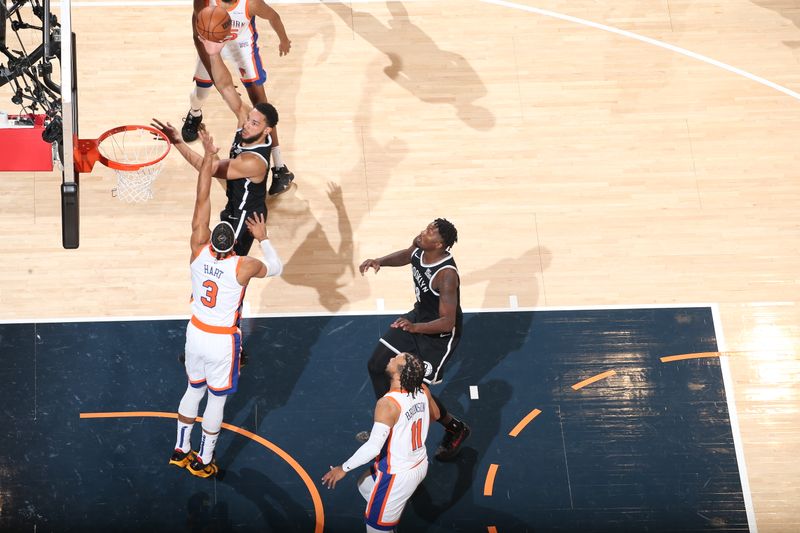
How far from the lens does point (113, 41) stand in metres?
10.3

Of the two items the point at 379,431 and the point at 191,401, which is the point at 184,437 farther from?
the point at 379,431

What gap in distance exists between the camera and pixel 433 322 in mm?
7582

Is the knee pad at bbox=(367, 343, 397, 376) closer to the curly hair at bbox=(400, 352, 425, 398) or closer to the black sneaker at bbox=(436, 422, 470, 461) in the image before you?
the black sneaker at bbox=(436, 422, 470, 461)

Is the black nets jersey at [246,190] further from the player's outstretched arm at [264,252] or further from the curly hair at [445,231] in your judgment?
the curly hair at [445,231]

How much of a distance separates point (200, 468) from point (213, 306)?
154 cm

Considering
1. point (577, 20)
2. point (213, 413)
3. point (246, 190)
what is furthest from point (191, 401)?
point (577, 20)

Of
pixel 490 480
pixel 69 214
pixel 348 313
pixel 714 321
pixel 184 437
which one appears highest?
pixel 69 214

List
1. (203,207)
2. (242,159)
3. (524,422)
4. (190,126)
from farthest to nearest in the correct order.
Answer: (190,126)
(524,422)
(242,159)
(203,207)

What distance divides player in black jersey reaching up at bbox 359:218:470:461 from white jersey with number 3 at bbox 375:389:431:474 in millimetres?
825

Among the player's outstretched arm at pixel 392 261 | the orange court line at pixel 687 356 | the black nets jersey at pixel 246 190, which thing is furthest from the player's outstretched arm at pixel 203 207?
the orange court line at pixel 687 356

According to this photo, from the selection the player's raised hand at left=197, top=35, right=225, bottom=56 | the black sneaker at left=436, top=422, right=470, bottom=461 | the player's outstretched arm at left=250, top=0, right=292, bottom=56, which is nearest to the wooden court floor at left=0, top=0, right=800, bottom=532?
the player's outstretched arm at left=250, top=0, right=292, bottom=56

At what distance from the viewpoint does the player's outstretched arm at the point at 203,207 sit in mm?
7402

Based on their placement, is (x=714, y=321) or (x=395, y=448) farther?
(x=714, y=321)

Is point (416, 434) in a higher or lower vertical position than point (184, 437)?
higher
